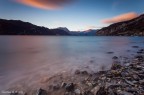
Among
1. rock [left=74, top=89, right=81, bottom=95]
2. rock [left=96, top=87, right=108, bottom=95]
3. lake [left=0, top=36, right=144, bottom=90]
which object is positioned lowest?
lake [left=0, top=36, right=144, bottom=90]

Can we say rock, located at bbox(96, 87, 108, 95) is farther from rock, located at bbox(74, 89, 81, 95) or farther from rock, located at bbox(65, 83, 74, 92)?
rock, located at bbox(65, 83, 74, 92)

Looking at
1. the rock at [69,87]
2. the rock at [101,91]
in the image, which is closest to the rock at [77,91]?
the rock at [69,87]

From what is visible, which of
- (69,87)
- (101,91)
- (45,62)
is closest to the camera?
(101,91)

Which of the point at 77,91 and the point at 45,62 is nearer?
the point at 77,91

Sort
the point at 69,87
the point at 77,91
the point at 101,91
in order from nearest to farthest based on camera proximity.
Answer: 1. the point at 101,91
2. the point at 77,91
3. the point at 69,87

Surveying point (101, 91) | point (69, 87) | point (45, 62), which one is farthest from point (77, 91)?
point (45, 62)

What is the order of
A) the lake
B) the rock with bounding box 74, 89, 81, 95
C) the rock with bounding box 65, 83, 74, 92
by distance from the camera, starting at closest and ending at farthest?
the rock with bounding box 74, 89, 81, 95
the rock with bounding box 65, 83, 74, 92
the lake

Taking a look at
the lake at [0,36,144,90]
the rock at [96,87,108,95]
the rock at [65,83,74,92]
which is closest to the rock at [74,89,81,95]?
the rock at [65,83,74,92]

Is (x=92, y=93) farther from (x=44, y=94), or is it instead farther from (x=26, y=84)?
(x=26, y=84)

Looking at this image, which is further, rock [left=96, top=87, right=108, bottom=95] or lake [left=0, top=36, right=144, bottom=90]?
lake [left=0, top=36, right=144, bottom=90]

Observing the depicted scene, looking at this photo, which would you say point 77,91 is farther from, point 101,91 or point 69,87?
point 101,91

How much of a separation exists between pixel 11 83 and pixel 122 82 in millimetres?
7657

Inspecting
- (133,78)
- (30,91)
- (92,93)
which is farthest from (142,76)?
(30,91)

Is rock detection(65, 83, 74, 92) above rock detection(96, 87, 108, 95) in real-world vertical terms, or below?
below
